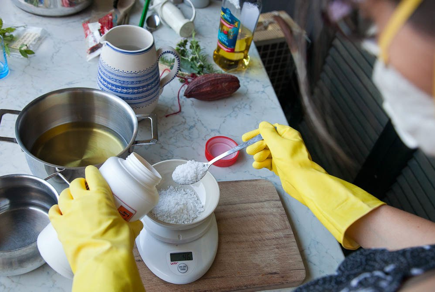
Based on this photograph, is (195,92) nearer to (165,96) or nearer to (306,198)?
(165,96)

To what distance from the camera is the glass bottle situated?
1.07 m

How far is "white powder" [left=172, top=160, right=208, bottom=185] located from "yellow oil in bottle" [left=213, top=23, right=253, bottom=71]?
1.67 ft

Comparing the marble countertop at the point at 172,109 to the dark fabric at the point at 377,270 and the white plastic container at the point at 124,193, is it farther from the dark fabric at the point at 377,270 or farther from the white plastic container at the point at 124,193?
the dark fabric at the point at 377,270

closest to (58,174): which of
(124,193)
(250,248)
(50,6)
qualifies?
(124,193)

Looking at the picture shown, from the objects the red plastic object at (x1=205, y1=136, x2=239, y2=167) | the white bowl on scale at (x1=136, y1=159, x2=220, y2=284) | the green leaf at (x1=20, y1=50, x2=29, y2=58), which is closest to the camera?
the white bowl on scale at (x1=136, y1=159, x2=220, y2=284)

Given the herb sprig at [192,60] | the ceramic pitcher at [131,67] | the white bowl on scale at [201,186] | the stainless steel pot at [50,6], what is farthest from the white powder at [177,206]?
the stainless steel pot at [50,6]

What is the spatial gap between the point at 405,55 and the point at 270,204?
0.62m

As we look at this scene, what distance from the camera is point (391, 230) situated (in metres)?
0.67

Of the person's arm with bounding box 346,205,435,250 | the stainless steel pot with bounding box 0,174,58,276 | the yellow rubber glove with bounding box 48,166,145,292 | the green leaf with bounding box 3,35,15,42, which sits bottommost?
the stainless steel pot with bounding box 0,174,58,276

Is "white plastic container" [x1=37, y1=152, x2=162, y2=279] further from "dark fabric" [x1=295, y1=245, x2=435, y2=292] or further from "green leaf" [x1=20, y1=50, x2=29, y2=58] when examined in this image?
"green leaf" [x1=20, y1=50, x2=29, y2=58]

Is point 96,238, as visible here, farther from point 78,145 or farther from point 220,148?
point 220,148

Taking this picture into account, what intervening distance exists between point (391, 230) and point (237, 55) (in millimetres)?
696

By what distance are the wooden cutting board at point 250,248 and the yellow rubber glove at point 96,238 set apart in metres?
0.14

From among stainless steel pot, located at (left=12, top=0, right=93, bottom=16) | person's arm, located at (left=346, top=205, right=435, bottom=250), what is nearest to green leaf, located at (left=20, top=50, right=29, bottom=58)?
stainless steel pot, located at (left=12, top=0, right=93, bottom=16)
